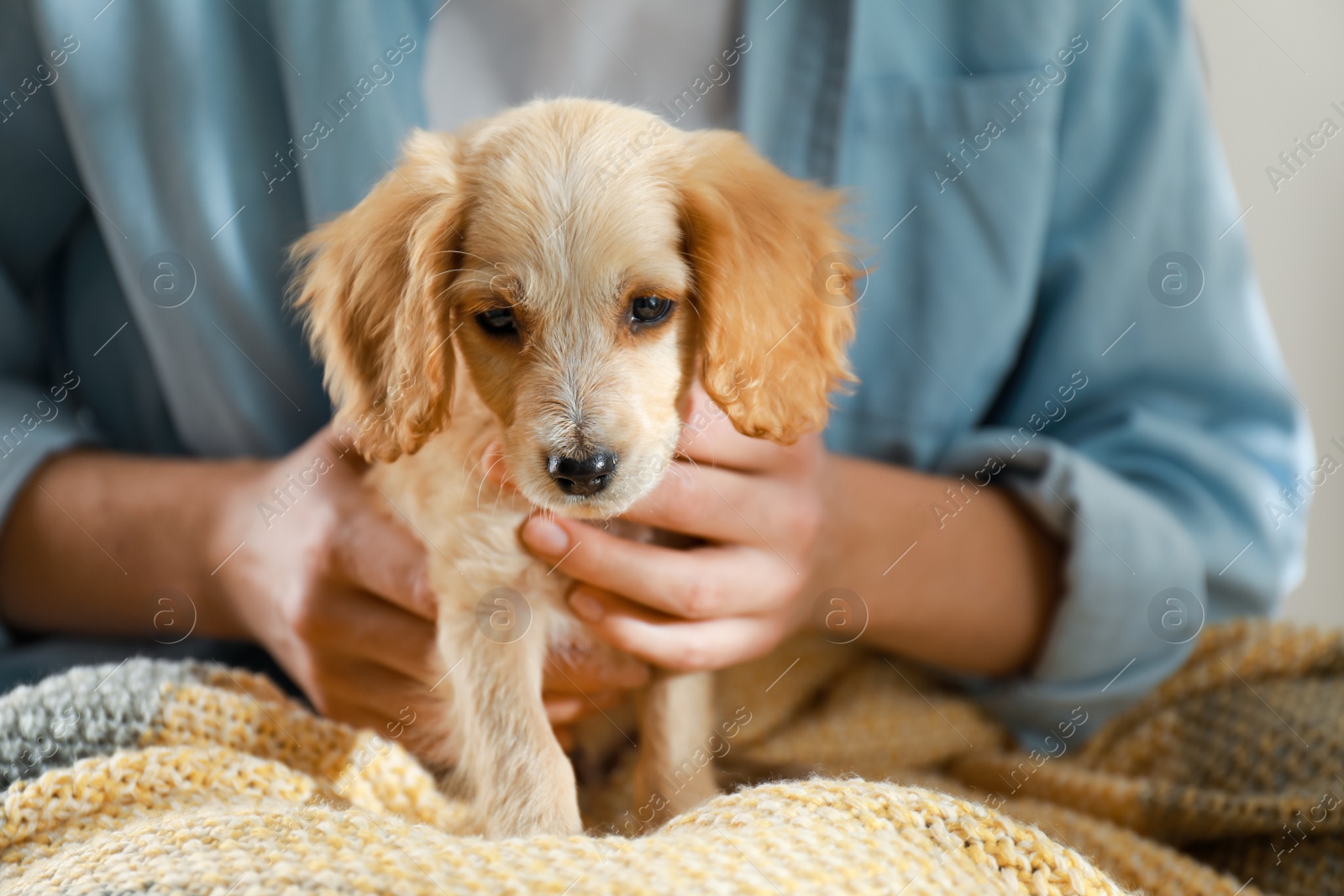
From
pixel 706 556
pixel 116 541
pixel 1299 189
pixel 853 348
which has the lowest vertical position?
pixel 116 541

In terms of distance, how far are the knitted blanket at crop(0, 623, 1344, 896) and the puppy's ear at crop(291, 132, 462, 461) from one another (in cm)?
33

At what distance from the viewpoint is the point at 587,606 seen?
0.93 m

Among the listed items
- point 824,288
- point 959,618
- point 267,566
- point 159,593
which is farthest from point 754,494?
point 159,593

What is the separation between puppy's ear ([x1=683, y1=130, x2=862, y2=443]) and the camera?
0.81 metres

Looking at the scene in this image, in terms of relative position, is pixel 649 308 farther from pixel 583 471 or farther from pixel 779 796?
pixel 779 796

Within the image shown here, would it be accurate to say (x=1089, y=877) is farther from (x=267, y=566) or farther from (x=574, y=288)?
(x=267, y=566)

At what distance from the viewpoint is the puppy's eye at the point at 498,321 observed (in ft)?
2.71

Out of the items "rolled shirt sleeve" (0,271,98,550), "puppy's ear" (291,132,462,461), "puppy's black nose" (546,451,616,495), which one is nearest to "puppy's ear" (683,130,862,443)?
"puppy's black nose" (546,451,616,495)

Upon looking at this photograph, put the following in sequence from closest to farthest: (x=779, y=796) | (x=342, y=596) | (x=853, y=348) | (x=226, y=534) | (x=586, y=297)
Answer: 1. (x=779, y=796)
2. (x=586, y=297)
3. (x=342, y=596)
4. (x=226, y=534)
5. (x=853, y=348)

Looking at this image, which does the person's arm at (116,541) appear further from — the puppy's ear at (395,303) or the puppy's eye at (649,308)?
the puppy's eye at (649,308)

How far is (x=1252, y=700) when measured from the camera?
1104 millimetres

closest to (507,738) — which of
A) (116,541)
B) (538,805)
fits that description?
(538,805)

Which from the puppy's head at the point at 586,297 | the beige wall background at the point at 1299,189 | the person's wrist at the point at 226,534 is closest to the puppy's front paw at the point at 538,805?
the puppy's head at the point at 586,297

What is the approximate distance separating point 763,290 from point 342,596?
64cm
